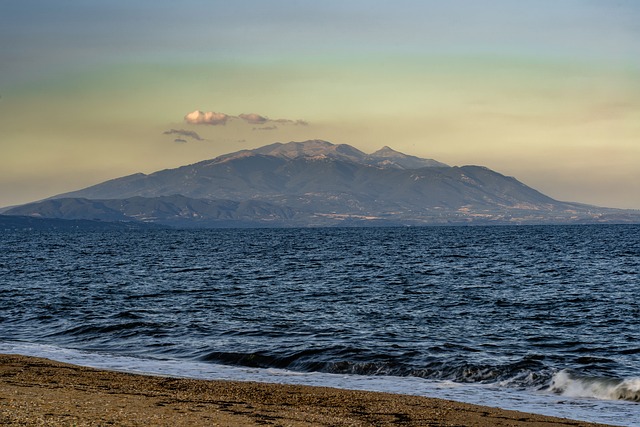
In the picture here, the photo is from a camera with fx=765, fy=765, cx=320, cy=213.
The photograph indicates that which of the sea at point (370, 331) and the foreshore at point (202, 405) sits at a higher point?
the foreshore at point (202, 405)

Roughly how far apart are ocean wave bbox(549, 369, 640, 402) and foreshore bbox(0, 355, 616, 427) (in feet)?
15.9

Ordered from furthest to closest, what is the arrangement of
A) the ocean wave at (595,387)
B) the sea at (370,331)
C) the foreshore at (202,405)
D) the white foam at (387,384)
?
the sea at (370,331)
the ocean wave at (595,387)
the white foam at (387,384)
the foreshore at (202,405)

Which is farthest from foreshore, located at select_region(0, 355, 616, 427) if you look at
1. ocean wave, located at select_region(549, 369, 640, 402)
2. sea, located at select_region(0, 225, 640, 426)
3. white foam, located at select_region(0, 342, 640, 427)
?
ocean wave, located at select_region(549, 369, 640, 402)

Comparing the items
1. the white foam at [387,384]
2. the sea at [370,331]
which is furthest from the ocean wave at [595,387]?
the white foam at [387,384]

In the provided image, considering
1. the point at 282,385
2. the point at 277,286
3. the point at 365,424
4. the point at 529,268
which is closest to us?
the point at 365,424

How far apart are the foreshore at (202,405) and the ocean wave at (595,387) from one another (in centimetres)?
484

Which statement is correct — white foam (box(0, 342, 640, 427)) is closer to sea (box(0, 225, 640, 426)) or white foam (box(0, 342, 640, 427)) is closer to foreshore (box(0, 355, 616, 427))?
sea (box(0, 225, 640, 426))

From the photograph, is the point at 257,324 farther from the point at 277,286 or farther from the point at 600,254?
the point at 600,254

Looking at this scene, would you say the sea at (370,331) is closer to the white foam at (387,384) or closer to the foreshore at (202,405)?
the white foam at (387,384)

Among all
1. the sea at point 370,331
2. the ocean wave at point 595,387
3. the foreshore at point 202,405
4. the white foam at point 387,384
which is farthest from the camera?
the sea at point 370,331

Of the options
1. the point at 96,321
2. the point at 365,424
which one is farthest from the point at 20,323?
the point at 365,424

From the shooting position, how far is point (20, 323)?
41.6 metres

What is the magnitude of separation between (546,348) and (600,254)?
82.0 meters

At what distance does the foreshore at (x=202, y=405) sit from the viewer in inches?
667
